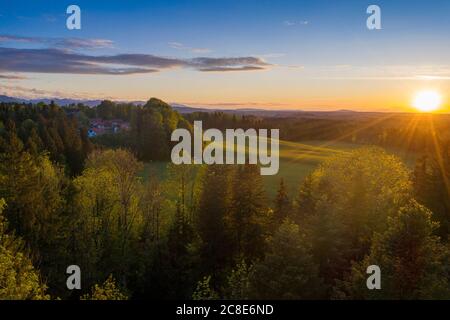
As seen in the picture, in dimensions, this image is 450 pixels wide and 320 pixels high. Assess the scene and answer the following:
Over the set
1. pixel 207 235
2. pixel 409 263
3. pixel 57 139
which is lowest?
pixel 207 235

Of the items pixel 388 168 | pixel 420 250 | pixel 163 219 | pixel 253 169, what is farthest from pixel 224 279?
pixel 388 168

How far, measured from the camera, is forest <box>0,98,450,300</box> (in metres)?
22.4

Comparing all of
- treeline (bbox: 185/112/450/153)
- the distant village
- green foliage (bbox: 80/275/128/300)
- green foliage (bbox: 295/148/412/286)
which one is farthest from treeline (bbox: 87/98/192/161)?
green foliage (bbox: 80/275/128/300)

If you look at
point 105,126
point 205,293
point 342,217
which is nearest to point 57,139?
point 105,126

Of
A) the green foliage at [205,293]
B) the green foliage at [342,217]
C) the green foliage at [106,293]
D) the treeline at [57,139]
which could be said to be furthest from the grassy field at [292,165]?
the green foliage at [106,293]

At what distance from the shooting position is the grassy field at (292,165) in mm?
70925

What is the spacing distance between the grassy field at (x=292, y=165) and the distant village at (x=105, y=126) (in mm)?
23777

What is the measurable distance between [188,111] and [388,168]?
106m

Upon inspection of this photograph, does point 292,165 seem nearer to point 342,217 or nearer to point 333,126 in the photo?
point 342,217

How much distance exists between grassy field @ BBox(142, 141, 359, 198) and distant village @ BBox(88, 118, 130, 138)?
23.8 meters

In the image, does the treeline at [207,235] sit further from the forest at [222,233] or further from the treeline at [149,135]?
the treeline at [149,135]

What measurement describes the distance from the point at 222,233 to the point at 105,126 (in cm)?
8778

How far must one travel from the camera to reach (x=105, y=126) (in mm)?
117750

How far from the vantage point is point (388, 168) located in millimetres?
48094
